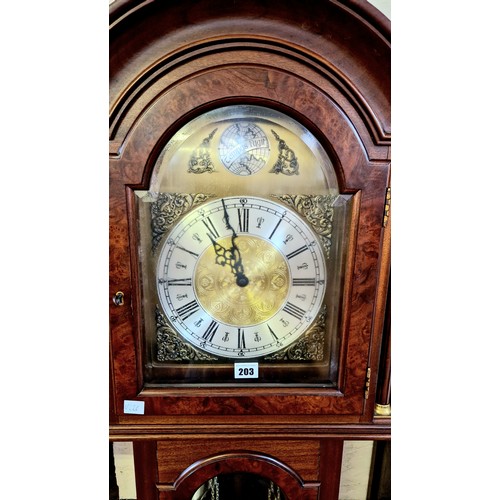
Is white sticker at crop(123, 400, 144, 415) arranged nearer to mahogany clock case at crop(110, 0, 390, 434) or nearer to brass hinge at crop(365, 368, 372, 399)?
mahogany clock case at crop(110, 0, 390, 434)

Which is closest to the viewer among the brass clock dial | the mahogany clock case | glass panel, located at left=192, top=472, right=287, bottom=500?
the mahogany clock case

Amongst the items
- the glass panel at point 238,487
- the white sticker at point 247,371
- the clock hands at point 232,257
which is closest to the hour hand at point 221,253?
the clock hands at point 232,257

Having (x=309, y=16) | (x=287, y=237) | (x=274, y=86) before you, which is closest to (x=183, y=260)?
(x=287, y=237)

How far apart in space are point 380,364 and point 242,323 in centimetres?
27

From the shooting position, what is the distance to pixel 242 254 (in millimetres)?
679

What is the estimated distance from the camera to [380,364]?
683 mm

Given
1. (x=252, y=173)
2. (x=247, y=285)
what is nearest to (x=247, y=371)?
(x=247, y=285)

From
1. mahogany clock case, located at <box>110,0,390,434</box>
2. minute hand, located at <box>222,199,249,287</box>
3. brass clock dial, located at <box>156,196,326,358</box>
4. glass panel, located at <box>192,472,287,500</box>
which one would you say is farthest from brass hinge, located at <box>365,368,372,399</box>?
glass panel, located at <box>192,472,287,500</box>

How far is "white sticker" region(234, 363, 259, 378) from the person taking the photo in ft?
2.32

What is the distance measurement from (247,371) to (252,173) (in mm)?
377

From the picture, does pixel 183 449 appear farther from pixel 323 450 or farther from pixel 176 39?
pixel 176 39

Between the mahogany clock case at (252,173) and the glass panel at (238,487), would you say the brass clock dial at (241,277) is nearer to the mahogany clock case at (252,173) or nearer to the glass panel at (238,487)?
the mahogany clock case at (252,173)

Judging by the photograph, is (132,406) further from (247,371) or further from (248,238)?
Answer: (248,238)

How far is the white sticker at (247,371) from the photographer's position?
0.71m
